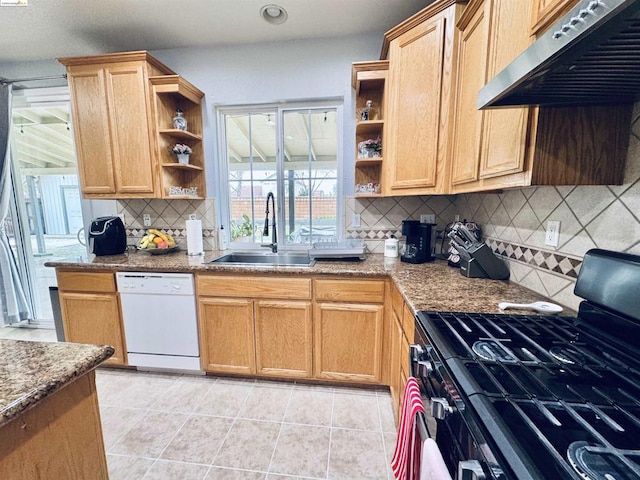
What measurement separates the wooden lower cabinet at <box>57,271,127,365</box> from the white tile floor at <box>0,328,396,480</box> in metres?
0.31

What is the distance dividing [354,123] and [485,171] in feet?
4.49

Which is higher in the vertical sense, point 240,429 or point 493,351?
point 493,351

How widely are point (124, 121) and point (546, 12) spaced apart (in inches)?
103

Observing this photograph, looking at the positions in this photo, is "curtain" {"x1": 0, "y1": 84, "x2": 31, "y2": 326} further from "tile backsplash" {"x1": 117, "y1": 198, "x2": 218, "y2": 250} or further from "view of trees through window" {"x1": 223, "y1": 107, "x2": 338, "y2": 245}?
"view of trees through window" {"x1": 223, "y1": 107, "x2": 338, "y2": 245}

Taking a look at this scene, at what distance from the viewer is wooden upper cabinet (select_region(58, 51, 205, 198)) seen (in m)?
2.12

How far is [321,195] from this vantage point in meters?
2.51

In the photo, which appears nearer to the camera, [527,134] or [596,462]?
[596,462]

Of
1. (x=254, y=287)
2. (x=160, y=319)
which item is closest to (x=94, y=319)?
(x=160, y=319)

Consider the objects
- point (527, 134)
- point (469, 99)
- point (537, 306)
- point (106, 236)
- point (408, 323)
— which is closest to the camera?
point (527, 134)

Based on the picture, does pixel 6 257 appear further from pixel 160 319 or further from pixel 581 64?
pixel 581 64

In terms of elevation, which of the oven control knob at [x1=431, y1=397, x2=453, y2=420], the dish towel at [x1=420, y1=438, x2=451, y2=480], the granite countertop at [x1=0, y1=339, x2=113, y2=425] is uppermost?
the granite countertop at [x1=0, y1=339, x2=113, y2=425]

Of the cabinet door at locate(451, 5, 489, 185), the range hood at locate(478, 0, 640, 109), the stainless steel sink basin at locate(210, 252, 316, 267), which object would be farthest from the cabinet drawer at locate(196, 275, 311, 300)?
the range hood at locate(478, 0, 640, 109)

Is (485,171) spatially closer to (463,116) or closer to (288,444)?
(463,116)

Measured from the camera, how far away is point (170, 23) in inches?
82.4
